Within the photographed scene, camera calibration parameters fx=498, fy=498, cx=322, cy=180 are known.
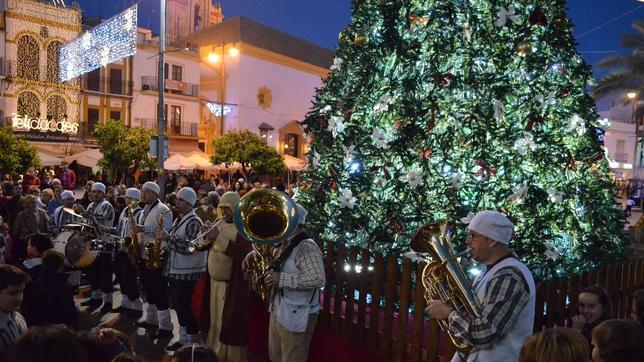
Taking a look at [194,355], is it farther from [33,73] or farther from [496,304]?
[33,73]

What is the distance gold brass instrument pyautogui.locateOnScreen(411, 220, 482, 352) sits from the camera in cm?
304

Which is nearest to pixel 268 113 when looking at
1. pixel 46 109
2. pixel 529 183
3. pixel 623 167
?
pixel 46 109

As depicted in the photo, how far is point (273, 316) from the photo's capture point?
4730mm

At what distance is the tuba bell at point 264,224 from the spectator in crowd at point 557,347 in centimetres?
256

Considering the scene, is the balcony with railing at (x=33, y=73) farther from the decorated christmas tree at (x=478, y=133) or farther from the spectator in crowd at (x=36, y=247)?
the decorated christmas tree at (x=478, y=133)

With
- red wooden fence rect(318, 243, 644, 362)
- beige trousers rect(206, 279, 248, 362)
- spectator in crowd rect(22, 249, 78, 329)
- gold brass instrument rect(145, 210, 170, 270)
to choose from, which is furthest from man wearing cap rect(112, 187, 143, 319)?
red wooden fence rect(318, 243, 644, 362)

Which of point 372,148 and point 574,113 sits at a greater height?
point 574,113

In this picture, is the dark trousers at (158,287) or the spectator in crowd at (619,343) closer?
the spectator in crowd at (619,343)

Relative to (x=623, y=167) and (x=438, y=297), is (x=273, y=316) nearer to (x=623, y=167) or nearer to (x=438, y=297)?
(x=438, y=297)

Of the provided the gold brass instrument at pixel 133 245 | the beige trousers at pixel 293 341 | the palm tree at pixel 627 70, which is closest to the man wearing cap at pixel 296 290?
the beige trousers at pixel 293 341

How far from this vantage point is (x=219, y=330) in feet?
18.9

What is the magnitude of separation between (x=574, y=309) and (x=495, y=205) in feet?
4.34

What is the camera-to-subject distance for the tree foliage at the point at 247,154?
2623 cm

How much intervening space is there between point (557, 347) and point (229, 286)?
390 cm
